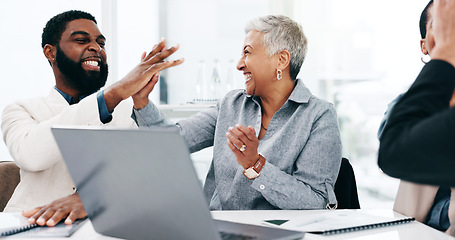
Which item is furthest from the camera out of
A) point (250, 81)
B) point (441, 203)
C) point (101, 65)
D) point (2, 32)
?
point (2, 32)

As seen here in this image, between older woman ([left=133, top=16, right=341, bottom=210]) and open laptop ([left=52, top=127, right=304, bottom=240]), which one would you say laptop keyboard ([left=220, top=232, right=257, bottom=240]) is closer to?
open laptop ([left=52, top=127, right=304, bottom=240])

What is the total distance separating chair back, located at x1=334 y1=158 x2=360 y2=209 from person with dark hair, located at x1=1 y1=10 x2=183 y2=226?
76 cm

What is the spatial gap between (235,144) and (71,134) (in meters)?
0.64

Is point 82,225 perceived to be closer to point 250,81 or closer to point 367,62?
point 250,81

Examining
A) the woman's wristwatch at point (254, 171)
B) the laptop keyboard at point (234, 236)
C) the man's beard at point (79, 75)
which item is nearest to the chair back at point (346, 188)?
the woman's wristwatch at point (254, 171)

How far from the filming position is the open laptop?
0.80 m

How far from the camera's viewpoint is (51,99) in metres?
2.05

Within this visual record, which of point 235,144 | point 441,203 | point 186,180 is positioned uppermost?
point 186,180

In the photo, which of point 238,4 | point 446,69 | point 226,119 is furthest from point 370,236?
point 238,4

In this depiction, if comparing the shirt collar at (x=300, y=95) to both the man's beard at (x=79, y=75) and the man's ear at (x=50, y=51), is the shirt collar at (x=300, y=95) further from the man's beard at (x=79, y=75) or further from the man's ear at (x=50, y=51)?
the man's ear at (x=50, y=51)

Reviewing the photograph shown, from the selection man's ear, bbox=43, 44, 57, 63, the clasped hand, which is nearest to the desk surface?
the clasped hand

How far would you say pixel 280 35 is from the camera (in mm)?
1972

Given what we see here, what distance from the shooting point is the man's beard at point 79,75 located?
2111 millimetres

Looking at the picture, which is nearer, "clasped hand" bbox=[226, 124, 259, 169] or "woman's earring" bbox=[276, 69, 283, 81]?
"clasped hand" bbox=[226, 124, 259, 169]
